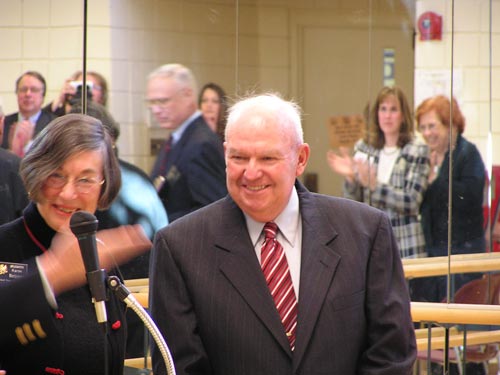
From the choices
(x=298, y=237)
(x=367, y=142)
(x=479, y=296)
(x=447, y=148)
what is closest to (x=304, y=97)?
(x=367, y=142)

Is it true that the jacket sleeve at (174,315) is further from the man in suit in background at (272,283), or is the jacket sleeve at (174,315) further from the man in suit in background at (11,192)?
the man in suit in background at (11,192)

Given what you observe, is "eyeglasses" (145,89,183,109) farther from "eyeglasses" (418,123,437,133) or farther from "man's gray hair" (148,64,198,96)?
"eyeglasses" (418,123,437,133)

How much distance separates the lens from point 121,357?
8.43 feet

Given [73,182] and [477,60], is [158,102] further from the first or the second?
[73,182]

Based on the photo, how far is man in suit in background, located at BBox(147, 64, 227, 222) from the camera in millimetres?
4402

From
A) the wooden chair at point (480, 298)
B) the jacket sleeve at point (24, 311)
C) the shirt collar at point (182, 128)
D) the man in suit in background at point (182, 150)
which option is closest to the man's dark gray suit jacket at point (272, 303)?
the jacket sleeve at point (24, 311)

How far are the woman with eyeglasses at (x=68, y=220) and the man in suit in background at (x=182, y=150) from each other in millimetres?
1729

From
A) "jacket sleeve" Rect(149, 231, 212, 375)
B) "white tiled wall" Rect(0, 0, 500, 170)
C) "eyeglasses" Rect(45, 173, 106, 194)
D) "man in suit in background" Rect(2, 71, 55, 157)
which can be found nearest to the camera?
"jacket sleeve" Rect(149, 231, 212, 375)

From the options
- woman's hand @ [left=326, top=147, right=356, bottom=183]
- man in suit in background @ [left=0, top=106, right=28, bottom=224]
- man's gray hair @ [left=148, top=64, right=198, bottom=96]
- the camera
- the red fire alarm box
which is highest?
the red fire alarm box

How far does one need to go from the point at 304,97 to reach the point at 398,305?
6.99 ft

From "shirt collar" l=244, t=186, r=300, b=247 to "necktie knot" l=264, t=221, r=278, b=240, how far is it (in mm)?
12

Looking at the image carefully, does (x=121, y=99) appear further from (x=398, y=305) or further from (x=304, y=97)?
(x=398, y=305)

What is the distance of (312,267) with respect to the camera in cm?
256

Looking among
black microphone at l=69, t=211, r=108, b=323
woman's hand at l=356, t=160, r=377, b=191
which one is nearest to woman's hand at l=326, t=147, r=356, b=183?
woman's hand at l=356, t=160, r=377, b=191
